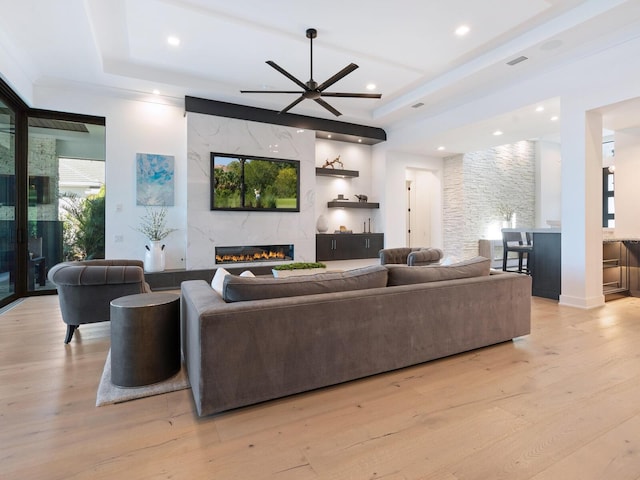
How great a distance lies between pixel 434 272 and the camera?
2.58 m

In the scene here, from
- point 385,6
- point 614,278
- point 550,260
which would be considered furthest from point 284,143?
point 614,278

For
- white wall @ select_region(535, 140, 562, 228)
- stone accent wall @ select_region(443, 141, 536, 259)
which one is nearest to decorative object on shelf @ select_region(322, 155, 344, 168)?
stone accent wall @ select_region(443, 141, 536, 259)

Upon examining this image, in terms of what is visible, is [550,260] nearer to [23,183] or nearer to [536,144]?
[536,144]

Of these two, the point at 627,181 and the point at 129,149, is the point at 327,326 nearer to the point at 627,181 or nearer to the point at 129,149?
the point at 129,149

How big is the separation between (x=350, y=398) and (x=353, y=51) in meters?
4.29

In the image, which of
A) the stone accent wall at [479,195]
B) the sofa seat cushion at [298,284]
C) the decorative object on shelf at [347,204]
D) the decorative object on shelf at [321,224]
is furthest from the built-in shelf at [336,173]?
the sofa seat cushion at [298,284]

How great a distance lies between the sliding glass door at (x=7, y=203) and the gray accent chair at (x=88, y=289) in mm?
2419

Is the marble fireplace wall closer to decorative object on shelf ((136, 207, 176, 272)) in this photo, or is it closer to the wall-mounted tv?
the wall-mounted tv

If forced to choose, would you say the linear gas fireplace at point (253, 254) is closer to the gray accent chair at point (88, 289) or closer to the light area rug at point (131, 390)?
the gray accent chair at point (88, 289)

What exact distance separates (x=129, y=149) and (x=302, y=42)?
11.0 feet

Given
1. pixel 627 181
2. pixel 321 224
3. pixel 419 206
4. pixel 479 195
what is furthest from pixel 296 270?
pixel 479 195

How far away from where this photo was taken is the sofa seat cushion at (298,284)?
1.93 metres

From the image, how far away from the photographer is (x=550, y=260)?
15.5 ft

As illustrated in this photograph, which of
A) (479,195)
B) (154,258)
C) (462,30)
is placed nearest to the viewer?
(462,30)
